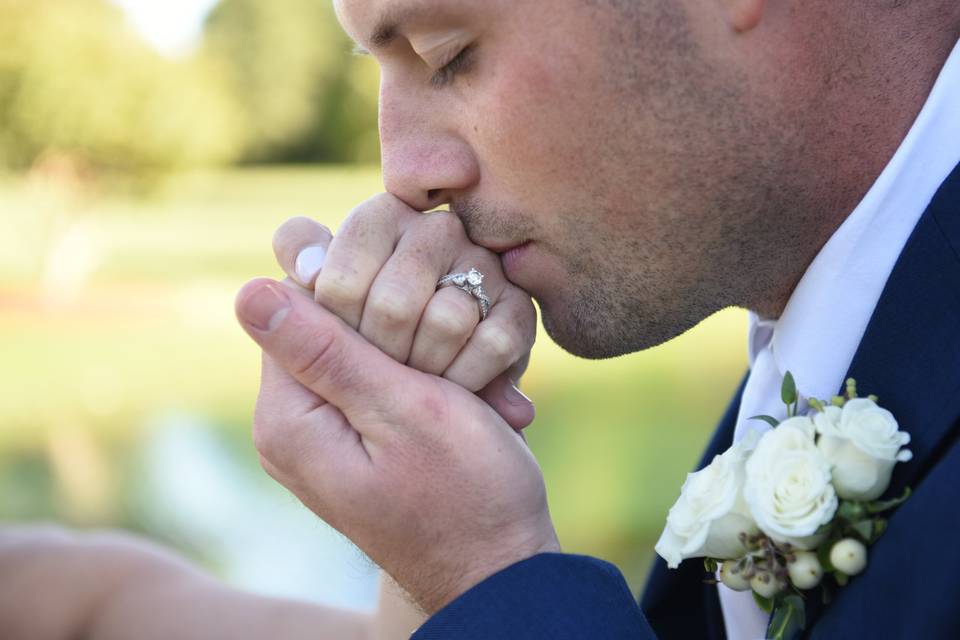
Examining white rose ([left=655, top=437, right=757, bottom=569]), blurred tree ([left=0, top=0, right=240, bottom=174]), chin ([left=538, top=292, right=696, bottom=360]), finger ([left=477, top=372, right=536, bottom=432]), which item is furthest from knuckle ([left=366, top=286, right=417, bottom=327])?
blurred tree ([left=0, top=0, right=240, bottom=174])

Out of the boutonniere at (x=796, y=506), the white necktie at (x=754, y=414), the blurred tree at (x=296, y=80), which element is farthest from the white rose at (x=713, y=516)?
the blurred tree at (x=296, y=80)

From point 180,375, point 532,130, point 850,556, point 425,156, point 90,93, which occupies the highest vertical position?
point 532,130

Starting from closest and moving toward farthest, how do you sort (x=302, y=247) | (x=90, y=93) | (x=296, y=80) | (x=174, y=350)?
1. (x=302, y=247)
2. (x=174, y=350)
3. (x=90, y=93)
4. (x=296, y=80)

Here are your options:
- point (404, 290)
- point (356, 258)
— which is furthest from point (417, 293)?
point (356, 258)

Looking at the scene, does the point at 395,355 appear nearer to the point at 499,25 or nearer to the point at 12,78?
the point at 499,25

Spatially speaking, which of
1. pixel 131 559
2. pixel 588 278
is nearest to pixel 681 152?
pixel 588 278

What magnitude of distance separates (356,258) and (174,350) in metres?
17.3

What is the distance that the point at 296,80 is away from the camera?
152 ft

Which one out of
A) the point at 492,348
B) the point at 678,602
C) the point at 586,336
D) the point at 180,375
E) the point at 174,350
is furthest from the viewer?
the point at 174,350

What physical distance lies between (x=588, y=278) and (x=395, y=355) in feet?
1.49

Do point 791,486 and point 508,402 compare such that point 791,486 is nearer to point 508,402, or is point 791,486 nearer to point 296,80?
point 508,402

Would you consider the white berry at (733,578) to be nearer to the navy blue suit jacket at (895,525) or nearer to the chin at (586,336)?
the navy blue suit jacket at (895,525)

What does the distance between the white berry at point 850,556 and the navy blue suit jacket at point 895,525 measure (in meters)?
0.02

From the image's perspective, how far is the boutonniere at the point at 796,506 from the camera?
65.3 inches
